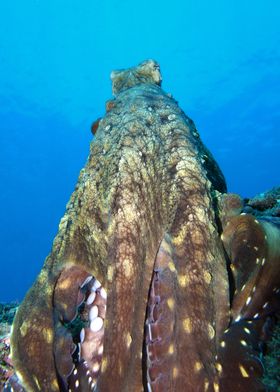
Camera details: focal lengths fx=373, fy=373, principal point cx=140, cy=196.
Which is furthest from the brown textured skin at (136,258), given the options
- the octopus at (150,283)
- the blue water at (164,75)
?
the blue water at (164,75)

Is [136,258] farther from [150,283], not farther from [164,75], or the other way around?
[164,75]

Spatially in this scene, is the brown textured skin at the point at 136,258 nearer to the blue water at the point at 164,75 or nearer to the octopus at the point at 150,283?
the octopus at the point at 150,283

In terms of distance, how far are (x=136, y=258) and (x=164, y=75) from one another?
80.8 metres

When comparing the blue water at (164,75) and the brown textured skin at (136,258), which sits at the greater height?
the blue water at (164,75)

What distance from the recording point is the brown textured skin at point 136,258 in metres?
1.79

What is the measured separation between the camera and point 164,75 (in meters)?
78.3

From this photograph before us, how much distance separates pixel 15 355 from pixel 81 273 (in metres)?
0.54

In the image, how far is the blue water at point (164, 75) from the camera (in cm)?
7044

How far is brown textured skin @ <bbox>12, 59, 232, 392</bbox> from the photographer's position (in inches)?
70.5

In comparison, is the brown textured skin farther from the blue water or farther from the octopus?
the blue water

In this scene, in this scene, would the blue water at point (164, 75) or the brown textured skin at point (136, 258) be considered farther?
the blue water at point (164, 75)

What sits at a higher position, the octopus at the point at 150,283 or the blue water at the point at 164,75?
the blue water at the point at 164,75

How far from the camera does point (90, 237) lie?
2.12 m

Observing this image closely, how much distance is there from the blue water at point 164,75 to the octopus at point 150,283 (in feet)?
184
